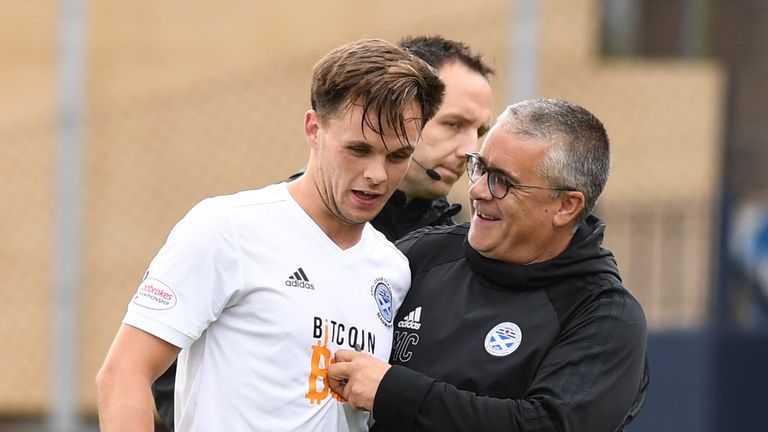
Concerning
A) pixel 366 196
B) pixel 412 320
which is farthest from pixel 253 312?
pixel 412 320

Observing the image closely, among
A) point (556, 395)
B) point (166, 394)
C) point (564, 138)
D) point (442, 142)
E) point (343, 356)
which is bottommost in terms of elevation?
point (166, 394)

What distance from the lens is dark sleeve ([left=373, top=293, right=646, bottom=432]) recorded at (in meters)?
2.94

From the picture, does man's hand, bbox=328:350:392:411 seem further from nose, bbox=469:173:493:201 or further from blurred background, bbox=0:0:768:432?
blurred background, bbox=0:0:768:432

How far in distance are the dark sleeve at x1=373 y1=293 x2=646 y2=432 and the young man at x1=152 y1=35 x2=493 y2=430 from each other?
2.73ft

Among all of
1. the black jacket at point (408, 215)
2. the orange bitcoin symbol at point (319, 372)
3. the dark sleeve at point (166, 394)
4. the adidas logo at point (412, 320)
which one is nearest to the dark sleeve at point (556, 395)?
the orange bitcoin symbol at point (319, 372)

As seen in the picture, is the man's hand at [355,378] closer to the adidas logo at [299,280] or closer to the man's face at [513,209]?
the adidas logo at [299,280]

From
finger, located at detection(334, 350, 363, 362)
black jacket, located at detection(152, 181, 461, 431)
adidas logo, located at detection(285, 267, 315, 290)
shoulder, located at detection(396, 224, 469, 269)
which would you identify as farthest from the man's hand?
black jacket, located at detection(152, 181, 461, 431)

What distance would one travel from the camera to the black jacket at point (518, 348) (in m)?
2.96

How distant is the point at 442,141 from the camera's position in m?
3.83

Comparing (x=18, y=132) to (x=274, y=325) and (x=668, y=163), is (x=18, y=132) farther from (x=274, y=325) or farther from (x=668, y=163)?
(x=274, y=325)

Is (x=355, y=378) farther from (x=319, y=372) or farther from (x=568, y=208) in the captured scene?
(x=568, y=208)

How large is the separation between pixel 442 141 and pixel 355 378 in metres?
1.06

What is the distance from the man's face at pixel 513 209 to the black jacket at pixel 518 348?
51 mm

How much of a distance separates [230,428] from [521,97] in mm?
3969
